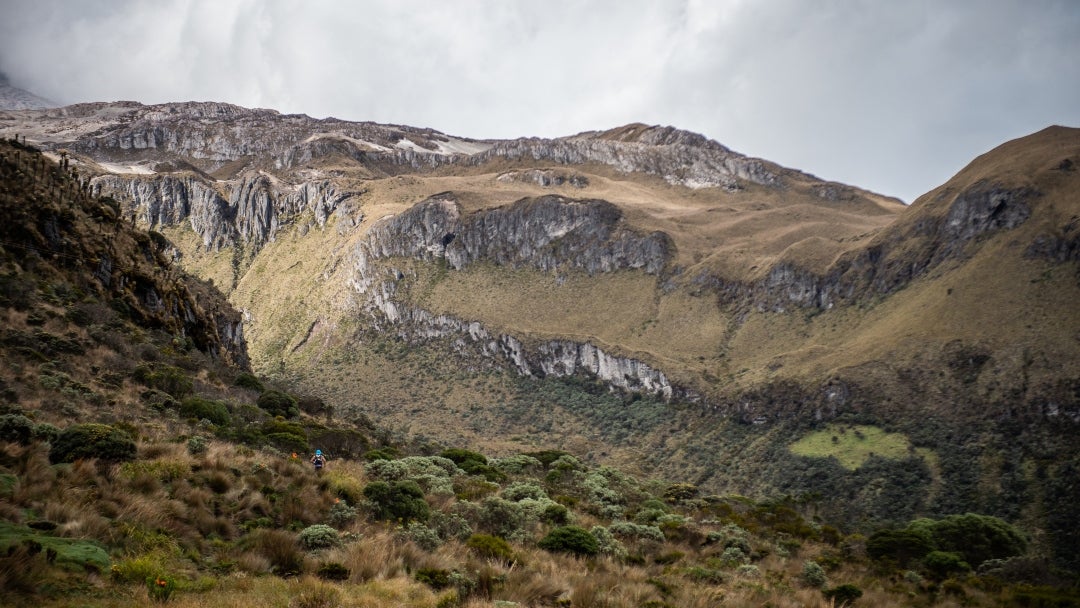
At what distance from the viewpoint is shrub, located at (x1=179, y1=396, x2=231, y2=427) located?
70.6 feet

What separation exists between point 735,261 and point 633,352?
43.1 metres

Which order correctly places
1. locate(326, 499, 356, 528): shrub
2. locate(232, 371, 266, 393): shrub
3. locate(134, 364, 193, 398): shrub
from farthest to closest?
1. locate(232, 371, 266, 393): shrub
2. locate(134, 364, 193, 398): shrub
3. locate(326, 499, 356, 528): shrub

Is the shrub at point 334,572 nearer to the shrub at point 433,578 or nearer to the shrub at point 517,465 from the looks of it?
the shrub at point 433,578

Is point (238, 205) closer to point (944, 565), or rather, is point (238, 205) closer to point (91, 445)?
point (91, 445)

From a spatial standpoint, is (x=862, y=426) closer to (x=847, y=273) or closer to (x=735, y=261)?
(x=847, y=273)

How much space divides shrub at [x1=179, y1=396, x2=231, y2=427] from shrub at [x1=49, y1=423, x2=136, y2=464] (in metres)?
10.9

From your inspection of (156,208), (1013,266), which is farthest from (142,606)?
(156,208)

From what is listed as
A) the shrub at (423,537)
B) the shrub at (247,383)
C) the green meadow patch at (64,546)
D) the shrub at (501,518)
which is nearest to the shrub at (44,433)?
the green meadow patch at (64,546)

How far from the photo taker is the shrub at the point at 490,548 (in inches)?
420

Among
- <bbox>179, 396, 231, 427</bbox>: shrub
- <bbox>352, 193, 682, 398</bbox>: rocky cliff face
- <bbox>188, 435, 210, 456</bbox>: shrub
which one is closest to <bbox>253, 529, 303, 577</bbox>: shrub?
<bbox>188, 435, 210, 456</bbox>: shrub

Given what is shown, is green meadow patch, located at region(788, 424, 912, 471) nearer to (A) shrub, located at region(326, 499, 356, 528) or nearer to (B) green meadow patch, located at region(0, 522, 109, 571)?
(A) shrub, located at region(326, 499, 356, 528)

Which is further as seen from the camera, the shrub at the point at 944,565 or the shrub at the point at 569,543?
the shrub at the point at 944,565

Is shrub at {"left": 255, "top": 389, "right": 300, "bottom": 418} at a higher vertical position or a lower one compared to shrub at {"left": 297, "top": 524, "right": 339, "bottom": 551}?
lower

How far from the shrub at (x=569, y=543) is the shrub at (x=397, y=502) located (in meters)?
2.81
